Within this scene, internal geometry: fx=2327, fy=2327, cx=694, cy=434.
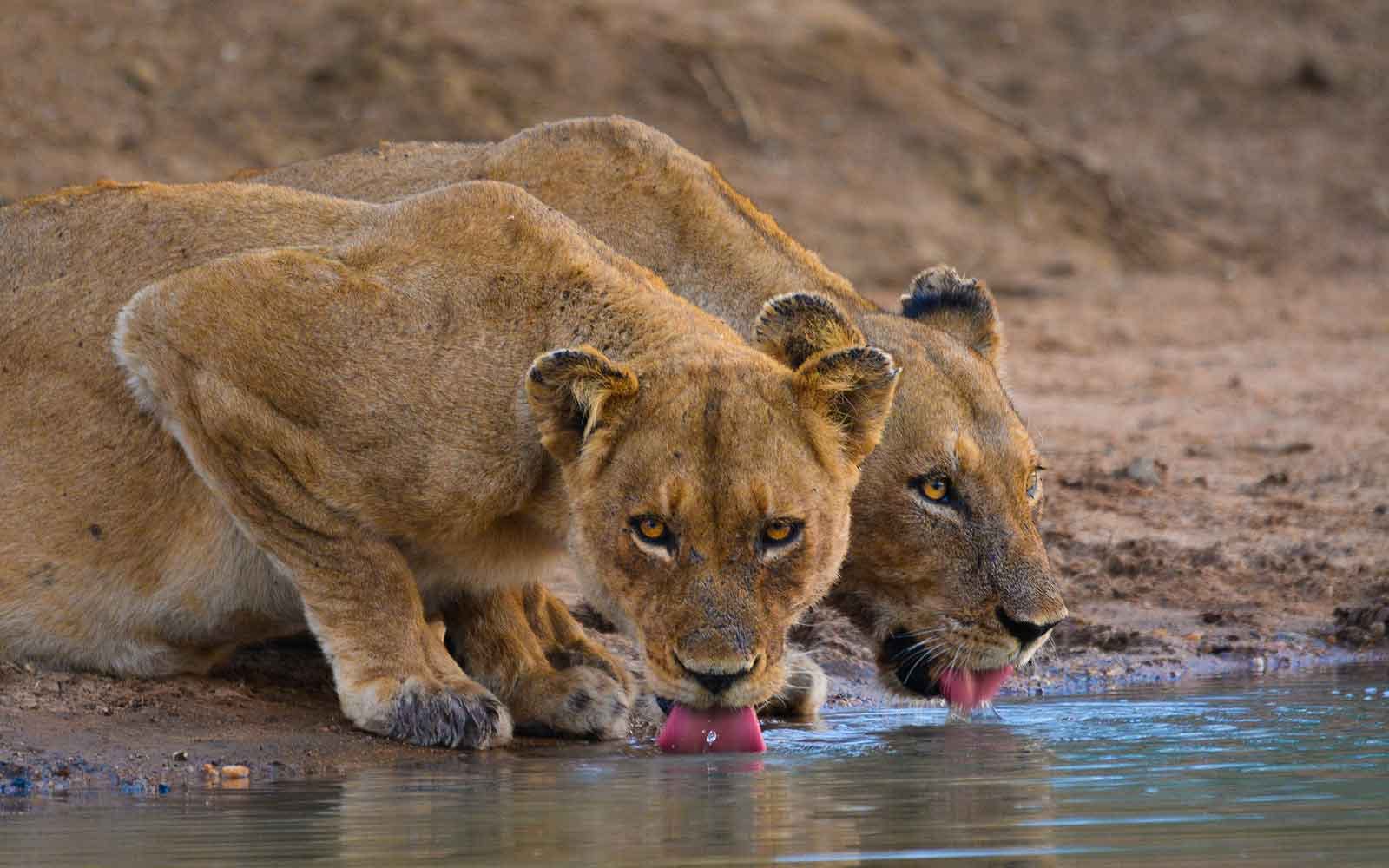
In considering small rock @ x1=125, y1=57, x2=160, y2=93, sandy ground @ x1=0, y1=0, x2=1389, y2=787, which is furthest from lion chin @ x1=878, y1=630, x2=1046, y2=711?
small rock @ x1=125, y1=57, x2=160, y2=93

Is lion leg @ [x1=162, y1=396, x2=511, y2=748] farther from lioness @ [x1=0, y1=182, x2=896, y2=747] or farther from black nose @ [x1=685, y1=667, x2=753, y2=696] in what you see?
black nose @ [x1=685, y1=667, x2=753, y2=696]

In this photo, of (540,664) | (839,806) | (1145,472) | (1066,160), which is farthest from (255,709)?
(1066,160)

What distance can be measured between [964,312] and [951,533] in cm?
106

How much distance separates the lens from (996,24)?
21.2 meters

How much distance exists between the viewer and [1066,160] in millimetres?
18188

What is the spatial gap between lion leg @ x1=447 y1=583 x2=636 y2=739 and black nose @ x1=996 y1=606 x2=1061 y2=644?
122cm

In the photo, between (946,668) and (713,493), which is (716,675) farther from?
(946,668)

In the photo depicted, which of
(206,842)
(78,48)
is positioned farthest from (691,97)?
(206,842)

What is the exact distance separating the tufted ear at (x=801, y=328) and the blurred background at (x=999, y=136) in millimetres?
4593

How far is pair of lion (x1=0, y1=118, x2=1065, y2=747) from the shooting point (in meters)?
6.06

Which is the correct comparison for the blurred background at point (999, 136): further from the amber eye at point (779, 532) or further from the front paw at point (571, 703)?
the amber eye at point (779, 532)

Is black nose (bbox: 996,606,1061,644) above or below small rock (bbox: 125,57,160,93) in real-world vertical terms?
below

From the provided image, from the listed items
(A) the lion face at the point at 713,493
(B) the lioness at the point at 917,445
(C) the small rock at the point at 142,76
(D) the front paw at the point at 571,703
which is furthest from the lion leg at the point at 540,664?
(C) the small rock at the point at 142,76

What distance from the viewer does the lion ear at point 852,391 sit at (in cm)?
620
